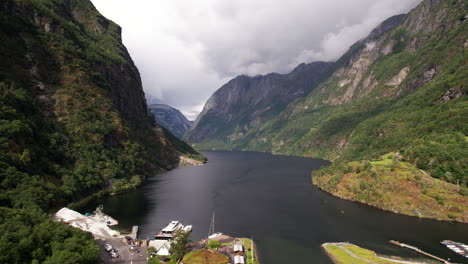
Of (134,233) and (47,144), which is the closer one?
(134,233)

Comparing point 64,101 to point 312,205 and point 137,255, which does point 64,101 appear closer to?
point 137,255

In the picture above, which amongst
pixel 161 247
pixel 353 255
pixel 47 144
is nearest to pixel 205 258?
pixel 161 247

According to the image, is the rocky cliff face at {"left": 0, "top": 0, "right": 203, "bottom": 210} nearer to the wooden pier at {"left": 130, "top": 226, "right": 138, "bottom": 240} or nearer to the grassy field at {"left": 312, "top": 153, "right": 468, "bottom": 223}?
the wooden pier at {"left": 130, "top": 226, "right": 138, "bottom": 240}

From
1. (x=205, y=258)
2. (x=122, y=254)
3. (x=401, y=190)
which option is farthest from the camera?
(x=401, y=190)

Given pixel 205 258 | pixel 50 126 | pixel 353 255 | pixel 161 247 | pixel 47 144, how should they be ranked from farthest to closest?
1. pixel 50 126
2. pixel 47 144
3. pixel 161 247
4. pixel 353 255
5. pixel 205 258

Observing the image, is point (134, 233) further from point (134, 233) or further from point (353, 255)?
point (353, 255)

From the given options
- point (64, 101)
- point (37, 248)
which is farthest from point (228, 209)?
point (64, 101)

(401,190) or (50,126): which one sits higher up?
(50,126)
